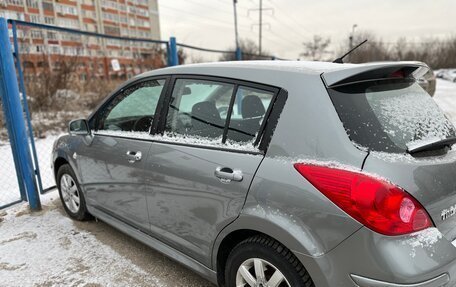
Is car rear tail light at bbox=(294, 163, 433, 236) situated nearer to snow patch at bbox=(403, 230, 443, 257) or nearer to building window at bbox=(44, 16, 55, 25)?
snow patch at bbox=(403, 230, 443, 257)

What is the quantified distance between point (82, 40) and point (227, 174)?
1026cm

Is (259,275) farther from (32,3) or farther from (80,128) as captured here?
(32,3)

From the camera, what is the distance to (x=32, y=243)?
3598mm

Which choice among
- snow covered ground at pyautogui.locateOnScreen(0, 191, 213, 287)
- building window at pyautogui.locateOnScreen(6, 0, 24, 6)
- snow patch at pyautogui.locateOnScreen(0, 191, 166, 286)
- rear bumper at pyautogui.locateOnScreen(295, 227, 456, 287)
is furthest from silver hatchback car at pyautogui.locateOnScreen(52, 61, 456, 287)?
building window at pyautogui.locateOnScreen(6, 0, 24, 6)

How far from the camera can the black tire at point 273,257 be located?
183 centimetres

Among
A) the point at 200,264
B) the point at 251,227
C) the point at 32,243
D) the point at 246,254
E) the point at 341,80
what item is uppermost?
the point at 341,80

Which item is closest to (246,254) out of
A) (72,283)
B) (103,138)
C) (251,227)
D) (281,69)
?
(251,227)

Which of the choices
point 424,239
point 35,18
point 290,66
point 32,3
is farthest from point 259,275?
point 32,3

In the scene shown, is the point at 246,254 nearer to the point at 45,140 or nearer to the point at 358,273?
the point at 358,273

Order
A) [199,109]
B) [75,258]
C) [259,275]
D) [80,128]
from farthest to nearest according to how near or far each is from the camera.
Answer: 1. [80,128]
2. [75,258]
3. [199,109]
4. [259,275]

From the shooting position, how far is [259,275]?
78.8 inches

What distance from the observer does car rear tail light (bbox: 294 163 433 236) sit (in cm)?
161

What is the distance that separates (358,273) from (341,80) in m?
0.96

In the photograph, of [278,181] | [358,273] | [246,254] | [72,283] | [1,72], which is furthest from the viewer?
[1,72]
